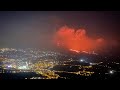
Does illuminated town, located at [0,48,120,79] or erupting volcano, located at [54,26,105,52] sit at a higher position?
erupting volcano, located at [54,26,105,52]

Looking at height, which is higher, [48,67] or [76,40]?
[76,40]

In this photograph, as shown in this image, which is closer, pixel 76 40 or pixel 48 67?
pixel 48 67

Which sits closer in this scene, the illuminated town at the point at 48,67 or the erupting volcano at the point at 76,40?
the illuminated town at the point at 48,67

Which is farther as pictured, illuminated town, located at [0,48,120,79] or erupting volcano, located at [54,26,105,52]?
erupting volcano, located at [54,26,105,52]

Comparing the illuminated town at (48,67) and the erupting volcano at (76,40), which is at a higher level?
the erupting volcano at (76,40)
